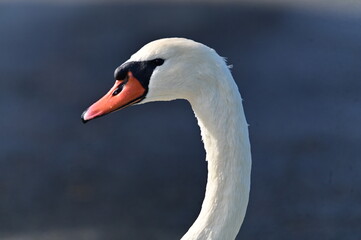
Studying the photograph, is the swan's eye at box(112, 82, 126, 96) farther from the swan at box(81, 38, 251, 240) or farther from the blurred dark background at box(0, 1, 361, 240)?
the blurred dark background at box(0, 1, 361, 240)

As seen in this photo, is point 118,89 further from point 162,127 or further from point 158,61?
point 162,127

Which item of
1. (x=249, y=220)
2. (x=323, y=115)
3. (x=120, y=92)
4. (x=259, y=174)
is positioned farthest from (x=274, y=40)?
(x=120, y=92)

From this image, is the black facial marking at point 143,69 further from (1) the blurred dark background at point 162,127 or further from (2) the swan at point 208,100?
(1) the blurred dark background at point 162,127

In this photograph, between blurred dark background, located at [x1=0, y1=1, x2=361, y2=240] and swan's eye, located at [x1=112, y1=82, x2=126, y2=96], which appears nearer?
swan's eye, located at [x1=112, y1=82, x2=126, y2=96]

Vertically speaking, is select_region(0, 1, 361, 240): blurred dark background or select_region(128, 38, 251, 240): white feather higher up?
select_region(128, 38, 251, 240): white feather

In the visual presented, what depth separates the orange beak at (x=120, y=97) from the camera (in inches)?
46.5

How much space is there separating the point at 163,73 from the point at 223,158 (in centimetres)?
16

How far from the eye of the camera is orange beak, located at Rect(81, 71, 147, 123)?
118 cm

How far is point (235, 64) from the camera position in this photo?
274 centimetres

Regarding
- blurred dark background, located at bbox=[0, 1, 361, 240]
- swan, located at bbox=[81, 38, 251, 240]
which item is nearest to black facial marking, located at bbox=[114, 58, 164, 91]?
swan, located at bbox=[81, 38, 251, 240]

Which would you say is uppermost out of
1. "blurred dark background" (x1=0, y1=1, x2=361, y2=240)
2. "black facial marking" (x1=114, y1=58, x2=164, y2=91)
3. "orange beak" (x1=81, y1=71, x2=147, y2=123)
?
"black facial marking" (x1=114, y1=58, x2=164, y2=91)

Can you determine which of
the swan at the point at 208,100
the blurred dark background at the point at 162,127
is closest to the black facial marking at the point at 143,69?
the swan at the point at 208,100

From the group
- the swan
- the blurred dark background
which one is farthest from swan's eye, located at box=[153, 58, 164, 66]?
the blurred dark background

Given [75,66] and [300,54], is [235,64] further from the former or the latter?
[75,66]
